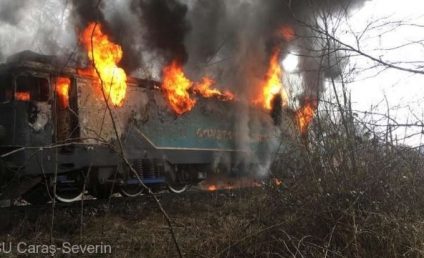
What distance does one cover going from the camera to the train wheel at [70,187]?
11070mm

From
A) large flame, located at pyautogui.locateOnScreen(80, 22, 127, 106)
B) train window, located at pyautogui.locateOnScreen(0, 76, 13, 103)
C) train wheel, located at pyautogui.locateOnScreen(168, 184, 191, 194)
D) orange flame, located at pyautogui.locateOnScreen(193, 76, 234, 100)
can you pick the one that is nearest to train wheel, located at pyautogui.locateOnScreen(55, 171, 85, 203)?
large flame, located at pyautogui.locateOnScreen(80, 22, 127, 106)

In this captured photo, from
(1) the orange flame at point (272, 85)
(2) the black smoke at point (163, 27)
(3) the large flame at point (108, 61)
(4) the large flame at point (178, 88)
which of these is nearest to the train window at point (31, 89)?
(3) the large flame at point (108, 61)

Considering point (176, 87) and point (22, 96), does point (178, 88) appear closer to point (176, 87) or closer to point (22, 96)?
point (176, 87)

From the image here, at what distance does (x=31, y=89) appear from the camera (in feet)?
34.8

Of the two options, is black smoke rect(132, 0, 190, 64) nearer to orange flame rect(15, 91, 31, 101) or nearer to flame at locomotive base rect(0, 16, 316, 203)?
flame at locomotive base rect(0, 16, 316, 203)

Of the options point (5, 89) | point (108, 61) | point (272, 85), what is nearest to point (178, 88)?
point (108, 61)

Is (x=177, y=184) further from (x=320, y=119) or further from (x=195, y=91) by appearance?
(x=320, y=119)

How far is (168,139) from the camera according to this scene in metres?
13.6

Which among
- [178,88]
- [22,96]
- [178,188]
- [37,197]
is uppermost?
[178,88]

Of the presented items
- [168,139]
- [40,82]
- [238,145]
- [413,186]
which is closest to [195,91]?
[168,139]

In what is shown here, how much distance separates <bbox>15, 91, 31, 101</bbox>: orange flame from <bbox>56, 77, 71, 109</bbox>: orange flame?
669 mm

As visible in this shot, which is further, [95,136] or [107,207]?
[95,136]

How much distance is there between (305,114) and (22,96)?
6141 mm

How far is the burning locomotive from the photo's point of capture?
33.9 feet
